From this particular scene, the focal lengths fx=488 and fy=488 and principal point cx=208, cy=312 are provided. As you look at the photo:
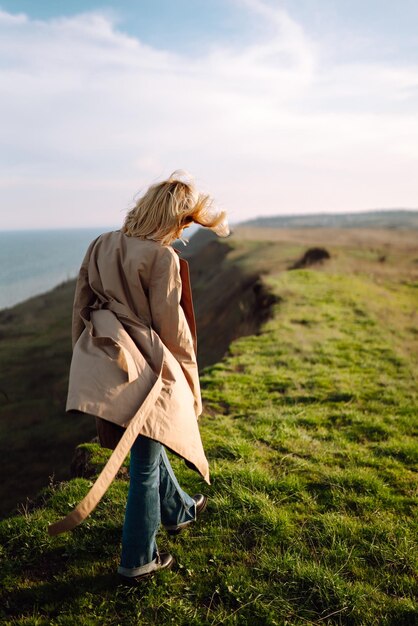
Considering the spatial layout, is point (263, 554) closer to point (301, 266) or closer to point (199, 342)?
point (199, 342)

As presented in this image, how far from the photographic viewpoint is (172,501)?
151 inches

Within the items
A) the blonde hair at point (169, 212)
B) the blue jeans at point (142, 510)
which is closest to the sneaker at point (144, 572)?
the blue jeans at point (142, 510)

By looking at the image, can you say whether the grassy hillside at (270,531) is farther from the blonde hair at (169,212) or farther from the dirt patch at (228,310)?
the dirt patch at (228,310)

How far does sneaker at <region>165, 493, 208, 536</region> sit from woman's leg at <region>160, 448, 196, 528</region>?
0.02 metres

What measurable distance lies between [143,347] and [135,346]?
0.25 ft

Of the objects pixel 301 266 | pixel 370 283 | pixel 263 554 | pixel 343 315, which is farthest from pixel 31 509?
pixel 301 266

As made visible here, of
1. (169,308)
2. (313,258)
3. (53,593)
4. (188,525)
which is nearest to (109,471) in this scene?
(169,308)

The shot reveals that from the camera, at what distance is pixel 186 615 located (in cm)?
317

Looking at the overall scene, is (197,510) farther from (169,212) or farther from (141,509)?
(169,212)

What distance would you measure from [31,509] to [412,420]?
491 cm

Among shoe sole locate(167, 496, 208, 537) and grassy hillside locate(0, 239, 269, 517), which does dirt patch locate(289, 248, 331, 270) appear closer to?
grassy hillside locate(0, 239, 269, 517)

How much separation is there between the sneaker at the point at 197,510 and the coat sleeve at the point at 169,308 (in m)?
1.40

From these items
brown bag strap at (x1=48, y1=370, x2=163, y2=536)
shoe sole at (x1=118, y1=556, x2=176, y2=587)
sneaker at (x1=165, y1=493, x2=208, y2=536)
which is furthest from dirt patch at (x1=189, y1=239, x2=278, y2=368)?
brown bag strap at (x1=48, y1=370, x2=163, y2=536)

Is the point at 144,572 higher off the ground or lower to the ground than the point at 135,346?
lower
